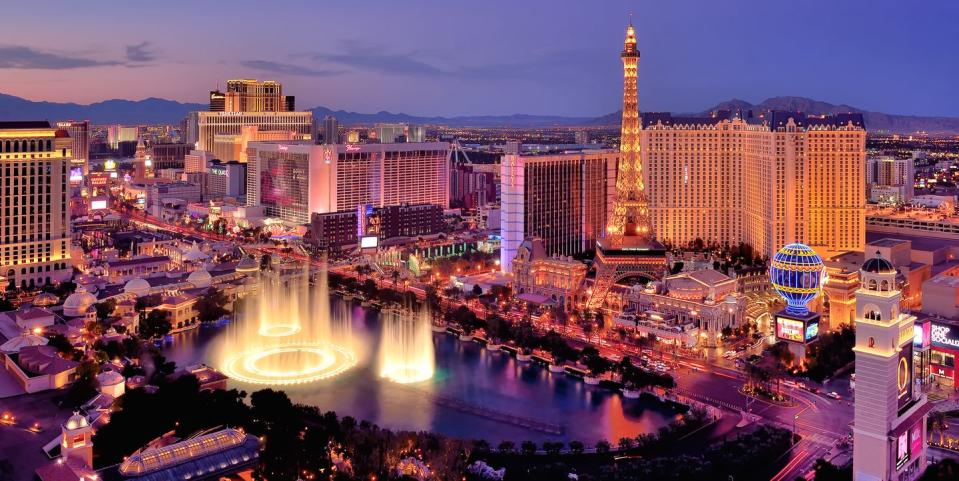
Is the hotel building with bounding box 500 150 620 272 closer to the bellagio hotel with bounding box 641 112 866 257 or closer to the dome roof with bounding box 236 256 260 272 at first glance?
the bellagio hotel with bounding box 641 112 866 257

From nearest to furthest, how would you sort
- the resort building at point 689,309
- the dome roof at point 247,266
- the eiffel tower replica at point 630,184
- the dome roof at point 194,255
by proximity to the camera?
the resort building at point 689,309 < the dome roof at point 247,266 < the eiffel tower replica at point 630,184 < the dome roof at point 194,255

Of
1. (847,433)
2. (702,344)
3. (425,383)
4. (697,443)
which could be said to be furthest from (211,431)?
(702,344)

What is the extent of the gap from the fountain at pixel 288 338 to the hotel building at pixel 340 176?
19408 millimetres

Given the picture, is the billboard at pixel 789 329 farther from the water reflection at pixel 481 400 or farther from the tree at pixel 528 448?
the tree at pixel 528 448

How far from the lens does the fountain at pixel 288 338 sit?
3388cm

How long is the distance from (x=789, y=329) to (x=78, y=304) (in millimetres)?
32138

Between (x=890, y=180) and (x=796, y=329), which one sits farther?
(x=890, y=180)

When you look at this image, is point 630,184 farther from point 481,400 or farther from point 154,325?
point 154,325

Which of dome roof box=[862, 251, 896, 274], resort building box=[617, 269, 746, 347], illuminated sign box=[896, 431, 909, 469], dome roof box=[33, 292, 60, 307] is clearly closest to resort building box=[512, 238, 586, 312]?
resort building box=[617, 269, 746, 347]

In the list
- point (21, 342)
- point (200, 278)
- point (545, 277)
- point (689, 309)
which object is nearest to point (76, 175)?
point (200, 278)

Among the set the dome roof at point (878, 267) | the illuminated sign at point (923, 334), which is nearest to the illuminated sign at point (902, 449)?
the dome roof at point (878, 267)

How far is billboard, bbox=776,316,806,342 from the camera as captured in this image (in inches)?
1316

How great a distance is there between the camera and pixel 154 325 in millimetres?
38250

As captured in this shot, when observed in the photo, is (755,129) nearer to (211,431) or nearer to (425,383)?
(425,383)
